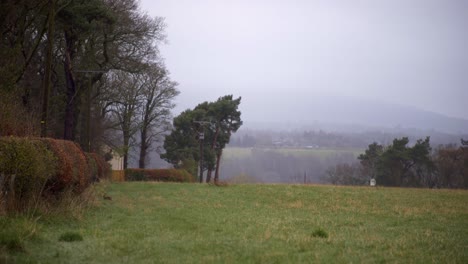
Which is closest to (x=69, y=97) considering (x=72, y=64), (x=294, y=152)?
(x=72, y=64)

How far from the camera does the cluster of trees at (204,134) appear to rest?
6133 centimetres

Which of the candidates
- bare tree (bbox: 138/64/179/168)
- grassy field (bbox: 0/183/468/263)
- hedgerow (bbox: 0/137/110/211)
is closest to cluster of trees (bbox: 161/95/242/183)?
bare tree (bbox: 138/64/179/168)

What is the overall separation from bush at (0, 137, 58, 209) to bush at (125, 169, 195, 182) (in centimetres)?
3710

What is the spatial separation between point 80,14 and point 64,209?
65.1ft

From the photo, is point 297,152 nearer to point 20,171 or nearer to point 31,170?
point 31,170

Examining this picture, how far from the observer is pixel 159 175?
50375 mm

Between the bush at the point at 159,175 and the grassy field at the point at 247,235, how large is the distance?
30.5 m

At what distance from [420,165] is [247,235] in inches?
1889

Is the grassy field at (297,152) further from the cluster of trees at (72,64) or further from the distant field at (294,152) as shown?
the cluster of trees at (72,64)

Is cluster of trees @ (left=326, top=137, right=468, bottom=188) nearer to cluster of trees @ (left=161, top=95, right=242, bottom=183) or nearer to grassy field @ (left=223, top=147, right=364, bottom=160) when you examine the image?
grassy field @ (left=223, top=147, right=364, bottom=160)

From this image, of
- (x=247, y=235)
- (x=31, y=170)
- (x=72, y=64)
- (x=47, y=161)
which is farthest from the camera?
(x=72, y=64)

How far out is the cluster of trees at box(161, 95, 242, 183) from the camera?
201 ft

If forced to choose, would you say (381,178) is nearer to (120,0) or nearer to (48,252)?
(120,0)

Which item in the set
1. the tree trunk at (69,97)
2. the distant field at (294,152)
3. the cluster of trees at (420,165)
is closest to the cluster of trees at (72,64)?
the tree trunk at (69,97)
